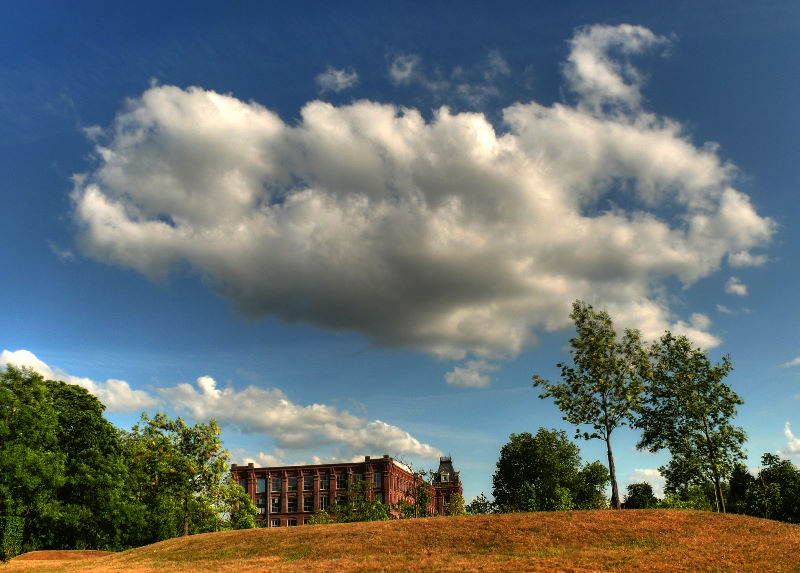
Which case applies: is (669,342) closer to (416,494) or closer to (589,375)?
(589,375)

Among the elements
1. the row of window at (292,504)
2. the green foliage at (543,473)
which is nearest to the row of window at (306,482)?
the row of window at (292,504)

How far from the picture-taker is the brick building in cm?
10950

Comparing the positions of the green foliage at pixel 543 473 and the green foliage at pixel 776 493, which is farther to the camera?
the green foliage at pixel 543 473

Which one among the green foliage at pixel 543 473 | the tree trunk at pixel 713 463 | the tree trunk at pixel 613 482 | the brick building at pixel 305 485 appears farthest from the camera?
the brick building at pixel 305 485

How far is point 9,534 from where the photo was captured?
130ft

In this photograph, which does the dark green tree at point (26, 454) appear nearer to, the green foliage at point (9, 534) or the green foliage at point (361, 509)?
the green foliage at point (9, 534)

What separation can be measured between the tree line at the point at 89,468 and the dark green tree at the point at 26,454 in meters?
0.08

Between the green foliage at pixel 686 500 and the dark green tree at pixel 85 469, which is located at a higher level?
the dark green tree at pixel 85 469

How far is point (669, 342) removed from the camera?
51.3 m

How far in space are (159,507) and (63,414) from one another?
701 inches

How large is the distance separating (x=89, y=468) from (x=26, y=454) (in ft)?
36.5

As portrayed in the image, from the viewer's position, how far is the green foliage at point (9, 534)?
1541 inches

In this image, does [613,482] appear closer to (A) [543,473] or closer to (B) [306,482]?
(A) [543,473]

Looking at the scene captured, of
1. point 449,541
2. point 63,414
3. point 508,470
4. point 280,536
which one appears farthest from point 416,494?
point 508,470
